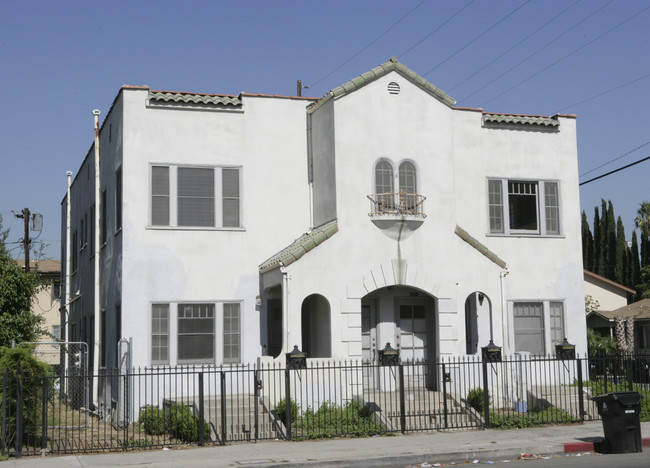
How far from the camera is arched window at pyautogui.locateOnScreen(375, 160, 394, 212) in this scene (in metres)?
20.1

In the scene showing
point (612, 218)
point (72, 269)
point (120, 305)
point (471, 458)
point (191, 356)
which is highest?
point (612, 218)

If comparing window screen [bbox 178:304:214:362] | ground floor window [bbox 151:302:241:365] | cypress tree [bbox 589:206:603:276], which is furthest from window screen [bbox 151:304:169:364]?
cypress tree [bbox 589:206:603:276]

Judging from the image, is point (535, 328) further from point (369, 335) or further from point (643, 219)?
point (643, 219)

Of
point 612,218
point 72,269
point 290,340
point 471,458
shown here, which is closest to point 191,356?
point 290,340

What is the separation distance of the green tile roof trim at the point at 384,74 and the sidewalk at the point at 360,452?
8546 mm

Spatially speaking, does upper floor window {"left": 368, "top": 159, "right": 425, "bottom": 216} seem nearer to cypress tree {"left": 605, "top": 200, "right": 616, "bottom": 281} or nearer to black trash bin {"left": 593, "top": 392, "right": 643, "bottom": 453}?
black trash bin {"left": 593, "top": 392, "right": 643, "bottom": 453}

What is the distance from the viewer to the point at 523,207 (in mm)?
23031

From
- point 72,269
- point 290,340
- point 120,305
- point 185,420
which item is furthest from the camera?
point 72,269

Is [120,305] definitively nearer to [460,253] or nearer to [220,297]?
[220,297]

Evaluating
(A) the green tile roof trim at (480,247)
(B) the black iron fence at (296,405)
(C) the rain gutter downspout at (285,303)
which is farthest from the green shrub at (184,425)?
(A) the green tile roof trim at (480,247)

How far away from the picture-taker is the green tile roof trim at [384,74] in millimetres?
19828

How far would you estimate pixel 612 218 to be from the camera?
200 ft

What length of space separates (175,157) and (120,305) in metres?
3.93

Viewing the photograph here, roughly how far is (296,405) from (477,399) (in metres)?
4.23
